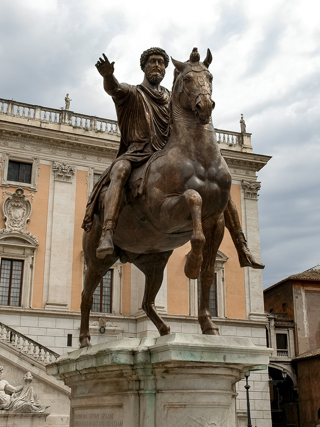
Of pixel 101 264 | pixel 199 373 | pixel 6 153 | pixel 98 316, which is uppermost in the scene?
pixel 6 153

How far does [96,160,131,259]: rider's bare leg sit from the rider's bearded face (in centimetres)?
120

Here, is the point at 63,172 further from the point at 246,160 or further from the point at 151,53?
the point at 151,53

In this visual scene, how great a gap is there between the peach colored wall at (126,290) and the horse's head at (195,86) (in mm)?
21008

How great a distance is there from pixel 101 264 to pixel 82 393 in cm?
145

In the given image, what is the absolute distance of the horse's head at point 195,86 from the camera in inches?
189

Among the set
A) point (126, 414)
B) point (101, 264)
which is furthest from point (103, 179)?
point (126, 414)

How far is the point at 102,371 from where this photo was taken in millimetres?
4621

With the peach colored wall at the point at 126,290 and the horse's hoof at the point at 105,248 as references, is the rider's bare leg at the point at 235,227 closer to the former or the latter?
the horse's hoof at the point at 105,248

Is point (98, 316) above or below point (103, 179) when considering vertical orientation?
above

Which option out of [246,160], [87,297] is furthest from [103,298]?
[87,297]

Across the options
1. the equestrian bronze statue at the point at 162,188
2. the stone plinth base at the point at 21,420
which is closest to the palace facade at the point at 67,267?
the stone plinth base at the point at 21,420

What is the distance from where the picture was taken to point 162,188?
16.3 feet

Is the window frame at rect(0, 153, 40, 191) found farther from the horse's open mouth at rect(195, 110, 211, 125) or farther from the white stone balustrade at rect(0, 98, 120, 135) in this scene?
the horse's open mouth at rect(195, 110, 211, 125)

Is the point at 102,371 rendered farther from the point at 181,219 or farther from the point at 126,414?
the point at 181,219
